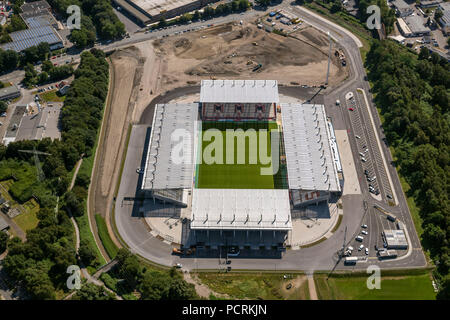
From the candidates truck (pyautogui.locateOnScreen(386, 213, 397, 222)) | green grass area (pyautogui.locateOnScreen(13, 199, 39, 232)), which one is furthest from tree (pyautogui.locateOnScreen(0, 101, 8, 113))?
truck (pyautogui.locateOnScreen(386, 213, 397, 222))

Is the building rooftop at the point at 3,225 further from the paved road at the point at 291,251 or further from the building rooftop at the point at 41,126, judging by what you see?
the building rooftop at the point at 41,126

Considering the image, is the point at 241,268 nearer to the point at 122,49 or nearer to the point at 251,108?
the point at 251,108

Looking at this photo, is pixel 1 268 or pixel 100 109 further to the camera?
pixel 100 109

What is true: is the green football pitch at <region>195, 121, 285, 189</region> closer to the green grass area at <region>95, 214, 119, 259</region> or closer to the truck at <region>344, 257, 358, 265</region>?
the truck at <region>344, 257, 358, 265</region>

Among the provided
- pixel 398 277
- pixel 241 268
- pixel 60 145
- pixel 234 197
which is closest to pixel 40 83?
pixel 60 145

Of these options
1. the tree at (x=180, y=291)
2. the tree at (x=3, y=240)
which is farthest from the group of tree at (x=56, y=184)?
the tree at (x=180, y=291)

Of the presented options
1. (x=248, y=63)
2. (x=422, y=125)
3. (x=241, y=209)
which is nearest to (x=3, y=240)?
(x=241, y=209)
